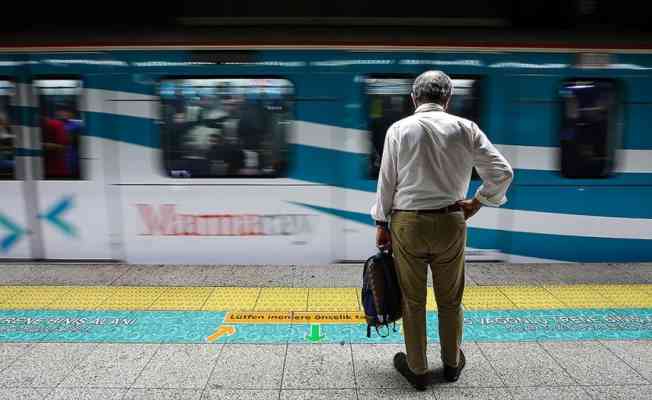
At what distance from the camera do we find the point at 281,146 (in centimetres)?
467

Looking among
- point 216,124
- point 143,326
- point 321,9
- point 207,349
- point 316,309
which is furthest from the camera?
point 321,9

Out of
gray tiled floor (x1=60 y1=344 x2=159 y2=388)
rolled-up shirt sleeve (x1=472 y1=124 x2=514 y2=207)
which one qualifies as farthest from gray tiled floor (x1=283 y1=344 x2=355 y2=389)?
rolled-up shirt sleeve (x1=472 y1=124 x2=514 y2=207)

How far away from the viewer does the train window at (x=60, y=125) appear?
4680 millimetres

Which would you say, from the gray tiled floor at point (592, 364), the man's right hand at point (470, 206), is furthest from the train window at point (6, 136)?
the gray tiled floor at point (592, 364)

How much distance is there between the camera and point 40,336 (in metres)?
3.37

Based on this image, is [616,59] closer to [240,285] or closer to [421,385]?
[421,385]

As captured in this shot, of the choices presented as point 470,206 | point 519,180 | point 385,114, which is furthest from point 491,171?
point 519,180

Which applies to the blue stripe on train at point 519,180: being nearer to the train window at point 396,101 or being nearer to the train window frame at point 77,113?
the train window frame at point 77,113

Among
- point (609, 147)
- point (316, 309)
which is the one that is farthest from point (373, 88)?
point (609, 147)

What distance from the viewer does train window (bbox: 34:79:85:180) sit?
4680 millimetres

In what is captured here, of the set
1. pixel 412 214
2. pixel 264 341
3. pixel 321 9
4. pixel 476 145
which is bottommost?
pixel 264 341

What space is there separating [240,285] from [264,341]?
1244 mm

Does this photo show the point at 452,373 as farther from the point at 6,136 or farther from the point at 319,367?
the point at 6,136

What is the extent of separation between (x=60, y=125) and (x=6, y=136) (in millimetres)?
590
